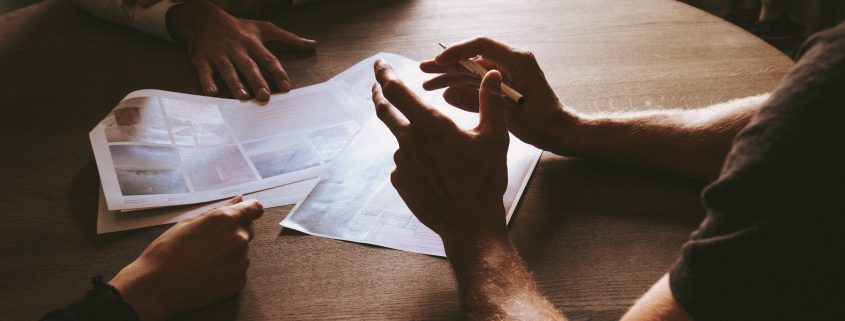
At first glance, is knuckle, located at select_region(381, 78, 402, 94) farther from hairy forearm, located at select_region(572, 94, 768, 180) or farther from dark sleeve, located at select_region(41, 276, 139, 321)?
dark sleeve, located at select_region(41, 276, 139, 321)

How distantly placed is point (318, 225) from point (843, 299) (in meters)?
0.56

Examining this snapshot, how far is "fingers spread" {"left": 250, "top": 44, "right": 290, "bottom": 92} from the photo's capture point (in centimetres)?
113

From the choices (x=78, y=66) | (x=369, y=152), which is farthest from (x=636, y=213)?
(x=78, y=66)

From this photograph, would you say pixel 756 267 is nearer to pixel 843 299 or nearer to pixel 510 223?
pixel 843 299

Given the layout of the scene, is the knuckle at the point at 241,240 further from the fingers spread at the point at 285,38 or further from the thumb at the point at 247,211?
the fingers spread at the point at 285,38

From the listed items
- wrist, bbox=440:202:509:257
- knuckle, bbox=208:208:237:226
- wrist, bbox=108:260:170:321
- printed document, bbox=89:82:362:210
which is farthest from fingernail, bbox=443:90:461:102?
wrist, bbox=108:260:170:321

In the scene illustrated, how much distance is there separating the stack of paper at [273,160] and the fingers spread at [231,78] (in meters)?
0.02

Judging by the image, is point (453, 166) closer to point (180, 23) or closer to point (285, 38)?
point (285, 38)

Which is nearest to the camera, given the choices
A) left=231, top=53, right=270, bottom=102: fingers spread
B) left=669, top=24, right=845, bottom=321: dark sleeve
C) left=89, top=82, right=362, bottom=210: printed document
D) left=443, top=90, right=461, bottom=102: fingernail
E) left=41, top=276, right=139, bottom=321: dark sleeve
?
left=669, top=24, right=845, bottom=321: dark sleeve

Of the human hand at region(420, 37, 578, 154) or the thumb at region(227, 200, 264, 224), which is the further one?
the human hand at region(420, 37, 578, 154)

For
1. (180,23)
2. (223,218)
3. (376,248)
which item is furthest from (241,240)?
(180,23)

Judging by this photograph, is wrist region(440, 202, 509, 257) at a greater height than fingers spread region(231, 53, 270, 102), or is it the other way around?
wrist region(440, 202, 509, 257)

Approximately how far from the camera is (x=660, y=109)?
1005 mm

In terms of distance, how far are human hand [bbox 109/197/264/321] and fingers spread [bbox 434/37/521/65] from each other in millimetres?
386
